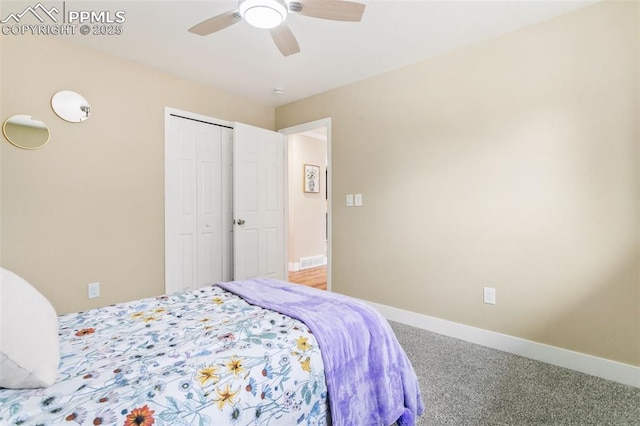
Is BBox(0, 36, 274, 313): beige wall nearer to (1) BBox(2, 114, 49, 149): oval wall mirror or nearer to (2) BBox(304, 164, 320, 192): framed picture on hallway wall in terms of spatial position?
(1) BBox(2, 114, 49, 149): oval wall mirror

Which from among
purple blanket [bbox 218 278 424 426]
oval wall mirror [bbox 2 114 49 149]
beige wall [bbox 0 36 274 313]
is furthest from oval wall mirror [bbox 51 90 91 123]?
purple blanket [bbox 218 278 424 426]

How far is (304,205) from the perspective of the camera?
18.4 feet

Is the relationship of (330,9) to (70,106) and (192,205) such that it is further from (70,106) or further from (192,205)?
(192,205)

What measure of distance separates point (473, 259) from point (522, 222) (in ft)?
1.55

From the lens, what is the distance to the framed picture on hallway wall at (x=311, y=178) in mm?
5613

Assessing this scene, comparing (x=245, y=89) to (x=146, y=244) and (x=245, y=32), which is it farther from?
(x=146, y=244)

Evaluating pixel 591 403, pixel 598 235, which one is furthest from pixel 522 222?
pixel 591 403

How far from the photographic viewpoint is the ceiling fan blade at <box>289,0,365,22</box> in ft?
5.32

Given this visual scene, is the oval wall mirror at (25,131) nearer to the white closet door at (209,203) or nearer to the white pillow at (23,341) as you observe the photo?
the white closet door at (209,203)

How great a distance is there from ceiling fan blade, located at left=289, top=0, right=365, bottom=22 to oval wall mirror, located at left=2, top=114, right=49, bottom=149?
2.18 m

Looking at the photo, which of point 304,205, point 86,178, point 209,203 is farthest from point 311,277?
point 86,178

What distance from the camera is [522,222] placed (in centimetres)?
236

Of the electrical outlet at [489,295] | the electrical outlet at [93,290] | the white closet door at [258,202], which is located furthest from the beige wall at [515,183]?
the electrical outlet at [93,290]

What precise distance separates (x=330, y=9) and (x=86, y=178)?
2.39 m
